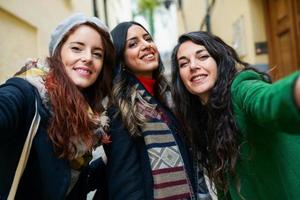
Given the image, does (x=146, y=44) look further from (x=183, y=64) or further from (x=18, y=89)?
A: (x=18, y=89)

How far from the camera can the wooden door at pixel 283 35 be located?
3.99 metres

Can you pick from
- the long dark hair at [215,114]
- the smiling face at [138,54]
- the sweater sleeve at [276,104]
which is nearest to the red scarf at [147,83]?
the smiling face at [138,54]

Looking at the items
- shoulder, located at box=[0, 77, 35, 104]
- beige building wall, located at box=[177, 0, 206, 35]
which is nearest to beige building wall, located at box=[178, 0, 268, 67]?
beige building wall, located at box=[177, 0, 206, 35]

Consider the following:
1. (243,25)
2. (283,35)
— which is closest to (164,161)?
(283,35)

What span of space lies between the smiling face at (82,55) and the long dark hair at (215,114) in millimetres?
491

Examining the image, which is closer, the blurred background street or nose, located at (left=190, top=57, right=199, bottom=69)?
nose, located at (left=190, top=57, right=199, bottom=69)

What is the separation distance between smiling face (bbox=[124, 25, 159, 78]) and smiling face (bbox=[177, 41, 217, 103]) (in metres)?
0.34

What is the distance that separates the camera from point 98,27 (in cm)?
198

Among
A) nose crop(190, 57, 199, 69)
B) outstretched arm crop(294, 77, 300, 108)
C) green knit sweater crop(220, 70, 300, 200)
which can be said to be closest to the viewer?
outstretched arm crop(294, 77, 300, 108)

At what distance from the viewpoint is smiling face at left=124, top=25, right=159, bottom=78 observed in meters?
2.40

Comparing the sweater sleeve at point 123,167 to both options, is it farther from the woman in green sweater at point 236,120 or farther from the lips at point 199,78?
the lips at point 199,78

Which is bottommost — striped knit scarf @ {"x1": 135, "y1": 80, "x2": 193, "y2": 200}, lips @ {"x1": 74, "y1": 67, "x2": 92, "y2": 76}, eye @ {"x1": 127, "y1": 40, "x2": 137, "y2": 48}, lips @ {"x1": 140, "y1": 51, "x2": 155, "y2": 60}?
striped knit scarf @ {"x1": 135, "y1": 80, "x2": 193, "y2": 200}

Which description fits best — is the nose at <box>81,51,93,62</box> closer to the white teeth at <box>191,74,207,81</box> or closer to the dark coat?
the dark coat

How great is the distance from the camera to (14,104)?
1411 mm
